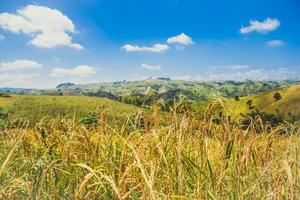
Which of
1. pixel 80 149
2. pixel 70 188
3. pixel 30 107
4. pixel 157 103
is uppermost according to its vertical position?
pixel 157 103

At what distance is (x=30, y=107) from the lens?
17625cm

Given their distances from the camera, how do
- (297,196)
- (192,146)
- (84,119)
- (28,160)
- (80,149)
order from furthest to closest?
(84,119), (192,146), (28,160), (80,149), (297,196)

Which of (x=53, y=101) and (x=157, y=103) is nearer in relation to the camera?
(x=157, y=103)

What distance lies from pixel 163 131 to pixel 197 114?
178 centimetres

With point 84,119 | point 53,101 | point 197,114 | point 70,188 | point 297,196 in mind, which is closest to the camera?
point 297,196

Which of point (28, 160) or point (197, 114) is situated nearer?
point (28, 160)

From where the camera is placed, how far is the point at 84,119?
834cm

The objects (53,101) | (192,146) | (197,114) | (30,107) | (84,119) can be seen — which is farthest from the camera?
(53,101)

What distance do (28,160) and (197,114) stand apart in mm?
2693

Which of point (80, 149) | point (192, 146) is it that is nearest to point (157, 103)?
point (192, 146)

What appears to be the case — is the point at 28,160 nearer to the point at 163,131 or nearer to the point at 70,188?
the point at 70,188

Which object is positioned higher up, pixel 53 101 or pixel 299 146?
pixel 299 146

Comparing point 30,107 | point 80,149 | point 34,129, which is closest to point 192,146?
point 80,149

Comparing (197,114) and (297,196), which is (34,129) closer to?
(197,114)
